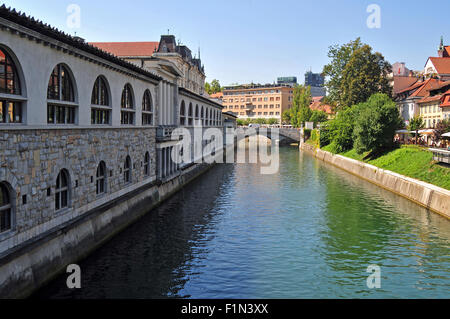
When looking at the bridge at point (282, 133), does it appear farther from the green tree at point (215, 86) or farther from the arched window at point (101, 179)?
the arched window at point (101, 179)

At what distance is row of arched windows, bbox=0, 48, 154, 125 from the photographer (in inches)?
525

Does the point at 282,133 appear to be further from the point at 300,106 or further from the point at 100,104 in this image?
the point at 100,104

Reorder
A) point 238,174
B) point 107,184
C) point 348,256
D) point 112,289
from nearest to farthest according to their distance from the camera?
point 112,289 → point 348,256 → point 107,184 → point 238,174

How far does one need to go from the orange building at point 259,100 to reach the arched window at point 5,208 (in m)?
156

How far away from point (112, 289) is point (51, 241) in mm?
2706

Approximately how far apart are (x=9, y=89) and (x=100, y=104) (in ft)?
25.6

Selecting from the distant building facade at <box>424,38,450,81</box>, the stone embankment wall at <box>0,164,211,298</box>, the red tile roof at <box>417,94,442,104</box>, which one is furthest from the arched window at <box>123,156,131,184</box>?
the distant building facade at <box>424,38,450,81</box>

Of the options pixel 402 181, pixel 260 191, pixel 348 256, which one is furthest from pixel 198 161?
pixel 348 256

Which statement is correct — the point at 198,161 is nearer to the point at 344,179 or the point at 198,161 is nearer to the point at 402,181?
the point at 344,179

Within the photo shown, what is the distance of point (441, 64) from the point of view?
68.8 meters

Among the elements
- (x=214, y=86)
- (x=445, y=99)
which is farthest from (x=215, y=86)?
(x=445, y=99)
